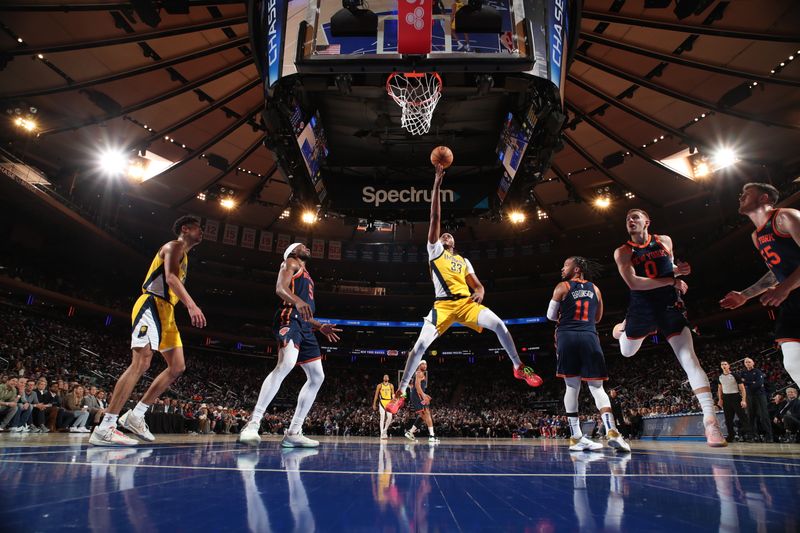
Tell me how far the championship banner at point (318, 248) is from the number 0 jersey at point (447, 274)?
25.0m

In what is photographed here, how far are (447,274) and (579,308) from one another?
5.72 feet

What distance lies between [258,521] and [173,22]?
474 inches

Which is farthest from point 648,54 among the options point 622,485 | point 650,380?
point 650,380

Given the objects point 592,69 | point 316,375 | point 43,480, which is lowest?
point 43,480

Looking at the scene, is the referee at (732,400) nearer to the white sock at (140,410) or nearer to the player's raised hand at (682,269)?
the player's raised hand at (682,269)

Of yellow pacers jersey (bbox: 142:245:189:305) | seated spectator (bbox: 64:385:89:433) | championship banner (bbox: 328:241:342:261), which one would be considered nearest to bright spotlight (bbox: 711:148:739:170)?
yellow pacers jersey (bbox: 142:245:189:305)

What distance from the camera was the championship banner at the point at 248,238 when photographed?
28.2 metres

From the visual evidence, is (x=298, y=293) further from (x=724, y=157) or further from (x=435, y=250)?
(x=724, y=157)

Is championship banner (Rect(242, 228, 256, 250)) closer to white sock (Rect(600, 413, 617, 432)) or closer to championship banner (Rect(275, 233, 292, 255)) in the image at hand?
championship banner (Rect(275, 233, 292, 255))

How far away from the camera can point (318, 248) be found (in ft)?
102

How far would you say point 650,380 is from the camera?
24953 millimetres

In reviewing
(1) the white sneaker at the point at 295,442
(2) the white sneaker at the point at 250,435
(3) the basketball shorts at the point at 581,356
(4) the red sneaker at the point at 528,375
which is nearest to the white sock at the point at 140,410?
(2) the white sneaker at the point at 250,435

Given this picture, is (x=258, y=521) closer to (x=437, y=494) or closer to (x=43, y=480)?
(x=437, y=494)

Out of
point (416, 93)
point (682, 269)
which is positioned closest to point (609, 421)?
point (682, 269)
